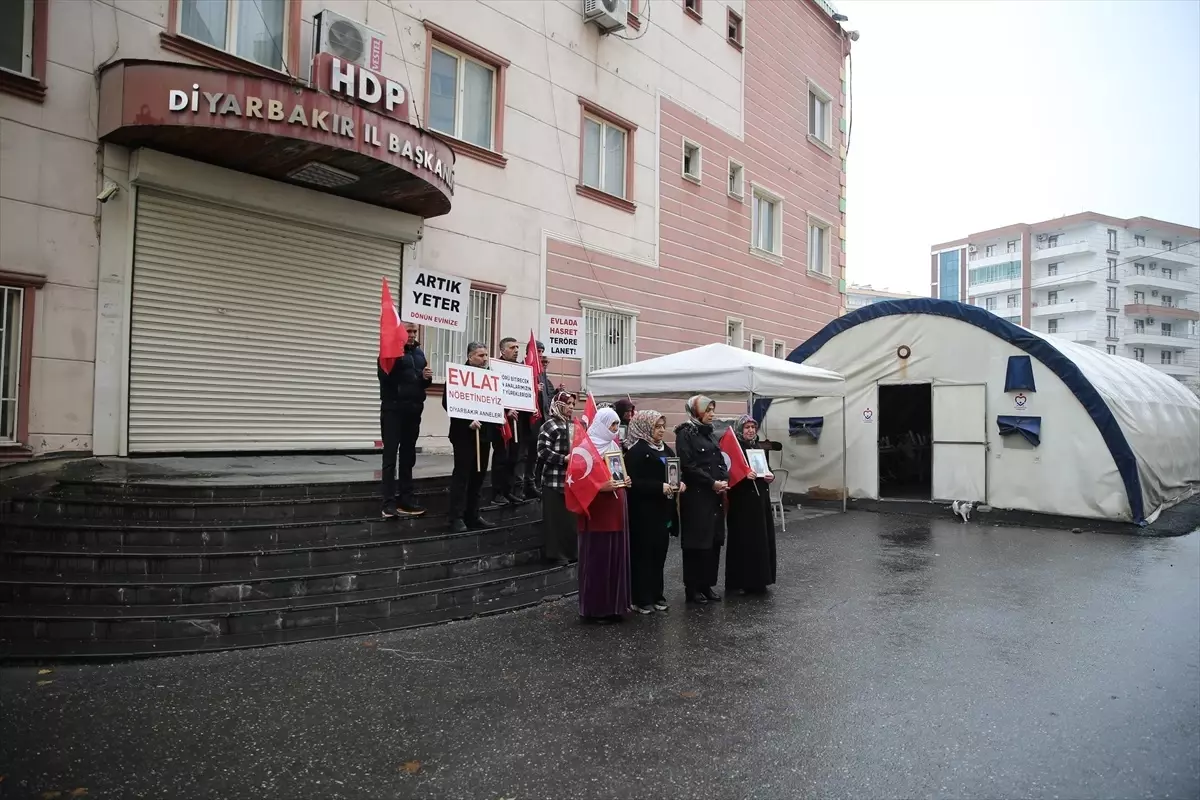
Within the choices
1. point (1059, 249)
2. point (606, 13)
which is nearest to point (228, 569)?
point (606, 13)

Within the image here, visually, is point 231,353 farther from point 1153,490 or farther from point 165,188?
point 1153,490

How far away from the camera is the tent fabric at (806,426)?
15.7 meters

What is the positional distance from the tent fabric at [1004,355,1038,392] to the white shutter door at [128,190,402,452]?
1031 centimetres

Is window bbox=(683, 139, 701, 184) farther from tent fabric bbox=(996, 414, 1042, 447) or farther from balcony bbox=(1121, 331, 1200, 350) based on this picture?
balcony bbox=(1121, 331, 1200, 350)

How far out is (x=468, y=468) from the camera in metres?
8.03

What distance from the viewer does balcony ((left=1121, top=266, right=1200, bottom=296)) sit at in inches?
3305

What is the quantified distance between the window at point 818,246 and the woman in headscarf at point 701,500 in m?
17.1

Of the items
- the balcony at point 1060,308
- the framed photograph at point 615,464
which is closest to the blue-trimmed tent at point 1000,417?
the framed photograph at point 615,464

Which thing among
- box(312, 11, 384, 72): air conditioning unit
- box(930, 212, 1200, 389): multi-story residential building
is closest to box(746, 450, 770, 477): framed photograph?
box(312, 11, 384, 72): air conditioning unit

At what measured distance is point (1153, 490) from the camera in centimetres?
1295

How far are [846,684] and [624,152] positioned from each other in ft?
44.4

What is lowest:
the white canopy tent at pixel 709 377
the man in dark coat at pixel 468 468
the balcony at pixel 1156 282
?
the man in dark coat at pixel 468 468

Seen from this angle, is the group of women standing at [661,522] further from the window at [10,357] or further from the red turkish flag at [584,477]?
the window at [10,357]

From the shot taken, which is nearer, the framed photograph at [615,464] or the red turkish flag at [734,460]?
the framed photograph at [615,464]
